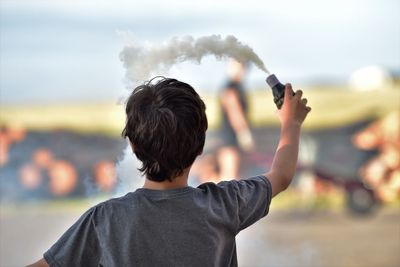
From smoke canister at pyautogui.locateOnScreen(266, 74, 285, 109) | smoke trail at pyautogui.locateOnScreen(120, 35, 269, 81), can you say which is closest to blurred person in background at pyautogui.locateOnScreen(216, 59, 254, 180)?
smoke trail at pyautogui.locateOnScreen(120, 35, 269, 81)

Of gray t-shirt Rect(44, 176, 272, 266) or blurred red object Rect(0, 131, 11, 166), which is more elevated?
blurred red object Rect(0, 131, 11, 166)

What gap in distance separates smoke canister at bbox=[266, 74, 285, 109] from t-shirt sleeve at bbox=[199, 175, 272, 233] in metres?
0.16

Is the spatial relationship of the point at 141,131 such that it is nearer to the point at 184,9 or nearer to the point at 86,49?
the point at 184,9

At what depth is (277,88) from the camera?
4.68 ft

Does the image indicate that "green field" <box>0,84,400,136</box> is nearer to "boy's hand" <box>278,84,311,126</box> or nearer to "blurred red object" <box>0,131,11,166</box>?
"blurred red object" <box>0,131,11,166</box>

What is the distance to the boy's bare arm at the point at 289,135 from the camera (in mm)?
1389

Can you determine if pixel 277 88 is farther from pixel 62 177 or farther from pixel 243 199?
pixel 62 177

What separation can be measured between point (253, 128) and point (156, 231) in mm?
3259

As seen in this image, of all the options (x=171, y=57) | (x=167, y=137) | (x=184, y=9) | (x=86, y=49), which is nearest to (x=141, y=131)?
(x=167, y=137)

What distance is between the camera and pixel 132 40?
5.82 ft

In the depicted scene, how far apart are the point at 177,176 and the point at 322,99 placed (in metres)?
3.51

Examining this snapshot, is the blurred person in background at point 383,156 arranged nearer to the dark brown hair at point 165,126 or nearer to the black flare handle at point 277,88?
the black flare handle at point 277,88

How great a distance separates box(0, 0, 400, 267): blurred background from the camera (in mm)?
4352

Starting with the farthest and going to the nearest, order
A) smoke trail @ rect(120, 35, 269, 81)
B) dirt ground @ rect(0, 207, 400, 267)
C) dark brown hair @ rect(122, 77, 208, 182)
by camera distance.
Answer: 1. dirt ground @ rect(0, 207, 400, 267)
2. smoke trail @ rect(120, 35, 269, 81)
3. dark brown hair @ rect(122, 77, 208, 182)
